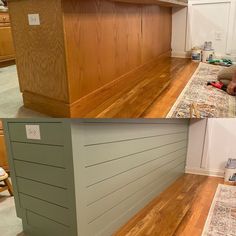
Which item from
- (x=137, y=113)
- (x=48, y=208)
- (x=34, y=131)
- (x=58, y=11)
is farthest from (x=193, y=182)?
(x=58, y=11)

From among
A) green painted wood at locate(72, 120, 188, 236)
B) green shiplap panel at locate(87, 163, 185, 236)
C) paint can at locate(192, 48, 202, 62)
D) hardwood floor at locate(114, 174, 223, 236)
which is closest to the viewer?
green painted wood at locate(72, 120, 188, 236)

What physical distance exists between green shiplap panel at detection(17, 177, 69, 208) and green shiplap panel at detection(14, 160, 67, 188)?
0.03 meters

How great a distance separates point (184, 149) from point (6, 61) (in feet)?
7.95

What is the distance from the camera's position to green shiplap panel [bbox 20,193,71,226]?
1590 millimetres

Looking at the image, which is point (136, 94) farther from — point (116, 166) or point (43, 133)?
point (43, 133)

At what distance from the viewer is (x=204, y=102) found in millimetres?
2037

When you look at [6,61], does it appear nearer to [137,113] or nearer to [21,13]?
[21,13]

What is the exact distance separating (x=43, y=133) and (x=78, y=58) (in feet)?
1.56

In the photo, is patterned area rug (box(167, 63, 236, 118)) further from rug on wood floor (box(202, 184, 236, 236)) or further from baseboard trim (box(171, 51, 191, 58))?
baseboard trim (box(171, 51, 191, 58))

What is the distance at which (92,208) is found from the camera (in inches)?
63.3

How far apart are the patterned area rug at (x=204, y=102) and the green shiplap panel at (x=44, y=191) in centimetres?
87

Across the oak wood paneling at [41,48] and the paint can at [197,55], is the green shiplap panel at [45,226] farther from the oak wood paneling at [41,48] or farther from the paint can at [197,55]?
the paint can at [197,55]

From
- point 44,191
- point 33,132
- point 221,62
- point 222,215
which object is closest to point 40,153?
point 33,132

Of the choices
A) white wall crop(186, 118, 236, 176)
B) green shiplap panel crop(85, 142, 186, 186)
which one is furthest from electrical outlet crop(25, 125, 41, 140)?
white wall crop(186, 118, 236, 176)
